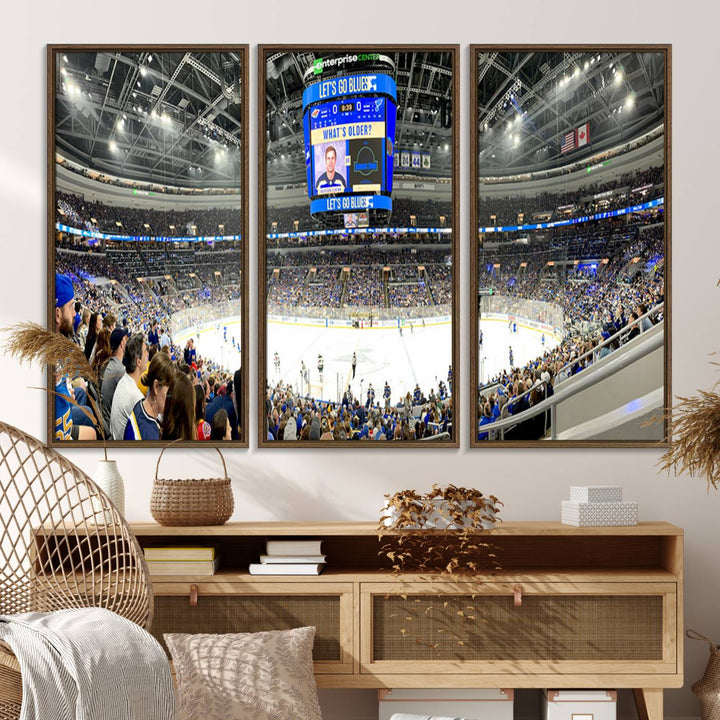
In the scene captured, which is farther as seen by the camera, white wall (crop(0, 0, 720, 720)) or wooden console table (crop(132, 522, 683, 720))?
white wall (crop(0, 0, 720, 720))

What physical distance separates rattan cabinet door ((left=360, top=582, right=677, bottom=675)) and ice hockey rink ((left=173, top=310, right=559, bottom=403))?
80cm

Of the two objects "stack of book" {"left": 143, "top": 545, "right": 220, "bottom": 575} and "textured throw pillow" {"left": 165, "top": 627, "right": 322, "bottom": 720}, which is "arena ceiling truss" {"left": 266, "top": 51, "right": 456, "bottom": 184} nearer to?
"stack of book" {"left": 143, "top": 545, "right": 220, "bottom": 575}

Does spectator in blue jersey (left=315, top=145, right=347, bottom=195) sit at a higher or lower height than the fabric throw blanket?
higher

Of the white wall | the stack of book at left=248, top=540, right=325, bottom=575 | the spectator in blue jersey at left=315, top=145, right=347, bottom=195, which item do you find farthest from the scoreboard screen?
the stack of book at left=248, top=540, right=325, bottom=575

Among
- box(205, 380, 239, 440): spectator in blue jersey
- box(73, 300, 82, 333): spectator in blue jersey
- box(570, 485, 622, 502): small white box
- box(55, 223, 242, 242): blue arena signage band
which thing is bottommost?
box(570, 485, 622, 502): small white box

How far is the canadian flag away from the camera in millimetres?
3299

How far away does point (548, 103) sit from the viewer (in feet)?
10.9

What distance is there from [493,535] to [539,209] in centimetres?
128

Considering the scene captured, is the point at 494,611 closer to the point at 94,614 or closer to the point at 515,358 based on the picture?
the point at 515,358

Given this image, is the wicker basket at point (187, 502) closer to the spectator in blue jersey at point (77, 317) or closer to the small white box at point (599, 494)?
the spectator in blue jersey at point (77, 317)

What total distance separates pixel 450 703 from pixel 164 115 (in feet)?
8.05

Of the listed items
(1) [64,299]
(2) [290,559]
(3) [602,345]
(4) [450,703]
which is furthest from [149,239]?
(4) [450,703]

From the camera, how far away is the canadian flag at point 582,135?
3299mm

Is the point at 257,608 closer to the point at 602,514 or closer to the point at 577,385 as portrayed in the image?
the point at 602,514
